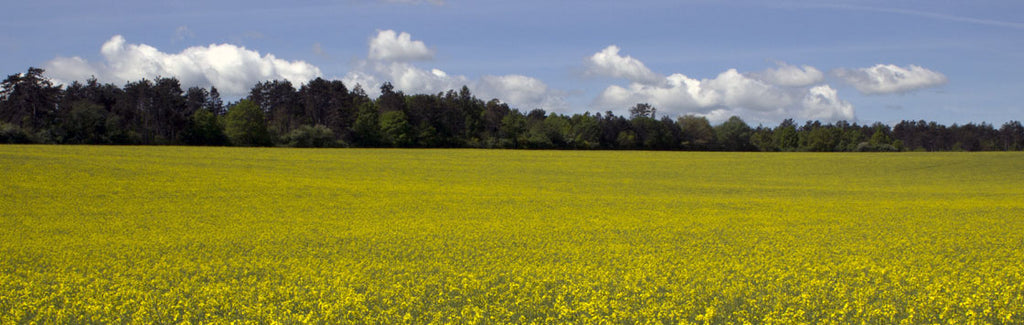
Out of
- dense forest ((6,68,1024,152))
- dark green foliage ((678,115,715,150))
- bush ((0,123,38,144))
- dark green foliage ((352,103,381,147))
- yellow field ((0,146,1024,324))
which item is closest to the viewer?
yellow field ((0,146,1024,324))

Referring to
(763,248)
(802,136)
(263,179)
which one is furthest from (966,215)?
(802,136)

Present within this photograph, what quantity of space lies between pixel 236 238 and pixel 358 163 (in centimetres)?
2996

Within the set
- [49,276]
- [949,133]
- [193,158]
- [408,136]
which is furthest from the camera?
[949,133]

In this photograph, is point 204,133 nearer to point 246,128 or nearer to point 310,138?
point 246,128

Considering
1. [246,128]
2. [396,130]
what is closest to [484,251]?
[246,128]

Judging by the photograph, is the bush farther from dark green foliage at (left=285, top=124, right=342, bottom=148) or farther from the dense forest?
dark green foliage at (left=285, top=124, right=342, bottom=148)

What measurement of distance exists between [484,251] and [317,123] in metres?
86.7

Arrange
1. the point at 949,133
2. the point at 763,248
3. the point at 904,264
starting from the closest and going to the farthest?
the point at 904,264 → the point at 763,248 → the point at 949,133

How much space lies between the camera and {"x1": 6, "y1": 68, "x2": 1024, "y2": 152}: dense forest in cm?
7011

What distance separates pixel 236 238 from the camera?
15664 mm

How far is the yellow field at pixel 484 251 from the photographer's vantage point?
848 cm

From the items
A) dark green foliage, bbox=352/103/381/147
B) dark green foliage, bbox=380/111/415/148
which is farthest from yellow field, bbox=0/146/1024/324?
dark green foliage, bbox=380/111/415/148

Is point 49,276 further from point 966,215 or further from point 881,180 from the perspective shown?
point 881,180

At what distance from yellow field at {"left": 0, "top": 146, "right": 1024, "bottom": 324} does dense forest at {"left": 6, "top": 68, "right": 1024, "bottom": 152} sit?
124 ft
